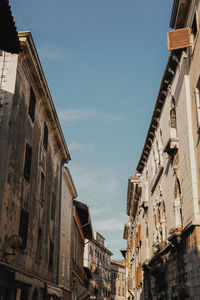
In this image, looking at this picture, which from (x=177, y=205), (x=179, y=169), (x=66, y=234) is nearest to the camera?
(x=179, y=169)

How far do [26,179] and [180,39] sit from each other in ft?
27.9

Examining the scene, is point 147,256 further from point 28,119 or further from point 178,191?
point 28,119

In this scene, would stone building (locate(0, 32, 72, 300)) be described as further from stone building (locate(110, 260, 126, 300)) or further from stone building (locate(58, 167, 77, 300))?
stone building (locate(110, 260, 126, 300))

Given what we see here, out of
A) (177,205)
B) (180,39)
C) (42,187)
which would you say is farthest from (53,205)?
(180,39)

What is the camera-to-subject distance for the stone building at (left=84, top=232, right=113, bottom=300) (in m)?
59.3

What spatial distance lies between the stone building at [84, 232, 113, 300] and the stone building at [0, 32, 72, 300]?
36.8 m

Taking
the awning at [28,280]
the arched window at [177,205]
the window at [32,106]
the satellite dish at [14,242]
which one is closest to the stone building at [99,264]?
the awning at [28,280]

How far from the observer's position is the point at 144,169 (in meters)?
29.3

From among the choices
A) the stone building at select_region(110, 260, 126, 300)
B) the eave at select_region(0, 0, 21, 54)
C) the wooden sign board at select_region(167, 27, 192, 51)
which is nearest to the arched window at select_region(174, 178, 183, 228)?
the wooden sign board at select_region(167, 27, 192, 51)

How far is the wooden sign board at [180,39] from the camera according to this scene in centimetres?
1439

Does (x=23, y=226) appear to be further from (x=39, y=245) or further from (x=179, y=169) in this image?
(x=179, y=169)

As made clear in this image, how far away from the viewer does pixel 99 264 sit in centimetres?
6844

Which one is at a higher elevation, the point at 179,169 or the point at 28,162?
the point at 28,162

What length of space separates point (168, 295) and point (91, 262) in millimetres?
43520
